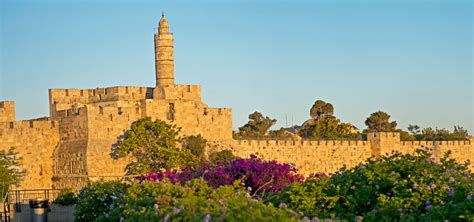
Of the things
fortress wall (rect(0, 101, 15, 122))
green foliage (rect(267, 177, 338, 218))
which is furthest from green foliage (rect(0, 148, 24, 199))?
green foliage (rect(267, 177, 338, 218))

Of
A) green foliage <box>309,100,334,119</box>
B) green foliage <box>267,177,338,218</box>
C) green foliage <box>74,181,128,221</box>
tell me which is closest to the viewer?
green foliage <box>267,177,338,218</box>

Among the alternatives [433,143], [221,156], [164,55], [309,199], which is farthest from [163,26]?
[309,199]

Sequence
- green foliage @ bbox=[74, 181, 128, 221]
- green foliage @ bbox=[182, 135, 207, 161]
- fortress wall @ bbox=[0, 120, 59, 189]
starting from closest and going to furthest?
green foliage @ bbox=[74, 181, 128, 221]
fortress wall @ bbox=[0, 120, 59, 189]
green foliage @ bbox=[182, 135, 207, 161]

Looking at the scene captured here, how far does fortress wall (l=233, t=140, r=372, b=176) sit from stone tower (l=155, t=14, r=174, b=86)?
3.49 m

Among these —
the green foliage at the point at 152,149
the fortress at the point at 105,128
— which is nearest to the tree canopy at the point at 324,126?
the fortress at the point at 105,128

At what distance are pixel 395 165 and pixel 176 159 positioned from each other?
16.6m

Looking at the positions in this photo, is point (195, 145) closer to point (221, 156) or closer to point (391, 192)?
point (221, 156)

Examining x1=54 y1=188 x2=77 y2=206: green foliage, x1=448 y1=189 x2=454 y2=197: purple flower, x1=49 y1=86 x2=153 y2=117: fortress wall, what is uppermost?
x1=49 y1=86 x2=153 y2=117: fortress wall

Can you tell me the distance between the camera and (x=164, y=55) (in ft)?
114

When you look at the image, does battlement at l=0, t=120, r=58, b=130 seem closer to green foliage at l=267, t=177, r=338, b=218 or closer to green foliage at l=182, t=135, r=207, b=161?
green foliage at l=182, t=135, r=207, b=161

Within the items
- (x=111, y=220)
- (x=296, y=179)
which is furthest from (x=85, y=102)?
(x=111, y=220)

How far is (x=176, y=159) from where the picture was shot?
2928 cm

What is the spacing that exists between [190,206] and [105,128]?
19363mm

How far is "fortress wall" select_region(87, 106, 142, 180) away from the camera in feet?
94.2
